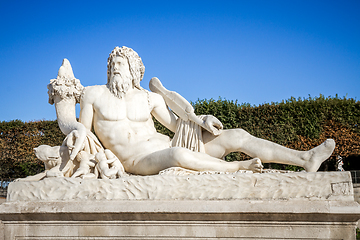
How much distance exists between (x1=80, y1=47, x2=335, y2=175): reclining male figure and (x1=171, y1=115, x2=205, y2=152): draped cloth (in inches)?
3.6

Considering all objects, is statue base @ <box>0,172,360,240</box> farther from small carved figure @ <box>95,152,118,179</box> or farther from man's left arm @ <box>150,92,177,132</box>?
man's left arm @ <box>150,92,177,132</box>

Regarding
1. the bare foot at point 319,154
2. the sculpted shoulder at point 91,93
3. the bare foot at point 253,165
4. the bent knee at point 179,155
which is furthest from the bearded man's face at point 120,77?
the bare foot at point 319,154

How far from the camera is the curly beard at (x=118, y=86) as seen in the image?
439 centimetres

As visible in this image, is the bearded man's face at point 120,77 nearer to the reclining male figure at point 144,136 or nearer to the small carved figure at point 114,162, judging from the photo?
the reclining male figure at point 144,136

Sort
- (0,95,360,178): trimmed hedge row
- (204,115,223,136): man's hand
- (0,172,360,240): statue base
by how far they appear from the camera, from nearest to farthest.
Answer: (0,172,360,240): statue base < (204,115,223,136): man's hand < (0,95,360,178): trimmed hedge row

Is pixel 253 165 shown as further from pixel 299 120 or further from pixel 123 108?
pixel 299 120

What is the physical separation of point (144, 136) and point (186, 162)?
2.63ft

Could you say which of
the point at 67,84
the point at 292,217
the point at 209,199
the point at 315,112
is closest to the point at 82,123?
the point at 67,84

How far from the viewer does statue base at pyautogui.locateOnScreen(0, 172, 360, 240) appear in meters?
3.06

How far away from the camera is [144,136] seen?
4.30 meters

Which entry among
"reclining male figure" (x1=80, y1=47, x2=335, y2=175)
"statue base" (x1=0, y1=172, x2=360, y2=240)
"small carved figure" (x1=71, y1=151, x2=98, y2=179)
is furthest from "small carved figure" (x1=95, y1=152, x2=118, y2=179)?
"reclining male figure" (x1=80, y1=47, x2=335, y2=175)

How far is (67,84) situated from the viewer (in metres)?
4.35

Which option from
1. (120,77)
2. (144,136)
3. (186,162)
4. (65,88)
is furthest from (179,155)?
(65,88)

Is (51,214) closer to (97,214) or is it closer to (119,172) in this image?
(97,214)
